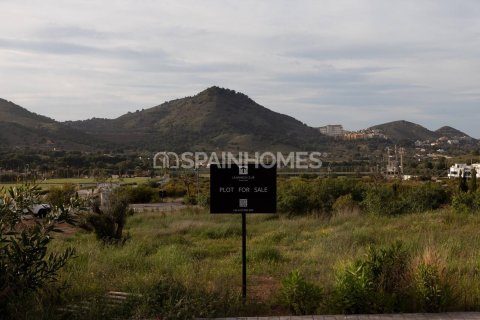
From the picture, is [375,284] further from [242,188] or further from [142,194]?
[142,194]

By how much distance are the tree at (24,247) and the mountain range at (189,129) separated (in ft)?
270

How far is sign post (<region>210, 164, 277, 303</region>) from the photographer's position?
275 inches

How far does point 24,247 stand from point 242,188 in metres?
2.83

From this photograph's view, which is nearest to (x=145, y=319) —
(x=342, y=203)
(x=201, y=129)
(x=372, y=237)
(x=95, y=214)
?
(x=372, y=237)

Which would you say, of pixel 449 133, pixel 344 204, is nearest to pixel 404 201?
pixel 344 204

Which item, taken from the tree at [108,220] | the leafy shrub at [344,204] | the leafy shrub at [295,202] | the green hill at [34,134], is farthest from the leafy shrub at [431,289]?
the green hill at [34,134]

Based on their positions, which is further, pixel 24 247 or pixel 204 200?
pixel 204 200

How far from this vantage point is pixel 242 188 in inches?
276

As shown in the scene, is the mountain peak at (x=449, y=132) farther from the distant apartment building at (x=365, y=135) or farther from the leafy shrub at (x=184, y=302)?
the leafy shrub at (x=184, y=302)

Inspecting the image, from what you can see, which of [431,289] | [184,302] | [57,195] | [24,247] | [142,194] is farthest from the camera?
[142,194]

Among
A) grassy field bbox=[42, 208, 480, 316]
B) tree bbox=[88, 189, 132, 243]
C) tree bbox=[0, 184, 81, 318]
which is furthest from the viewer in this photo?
tree bbox=[88, 189, 132, 243]

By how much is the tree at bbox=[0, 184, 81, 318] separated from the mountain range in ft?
270

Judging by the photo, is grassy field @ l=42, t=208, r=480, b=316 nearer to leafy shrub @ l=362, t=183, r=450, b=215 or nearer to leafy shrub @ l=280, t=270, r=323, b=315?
leafy shrub @ l=280, t=270, r=323, b=315

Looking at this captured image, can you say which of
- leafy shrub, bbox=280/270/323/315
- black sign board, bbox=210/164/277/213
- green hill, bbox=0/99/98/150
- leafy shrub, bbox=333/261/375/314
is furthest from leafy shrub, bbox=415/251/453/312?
green hill, bbox=0/99/98/150
